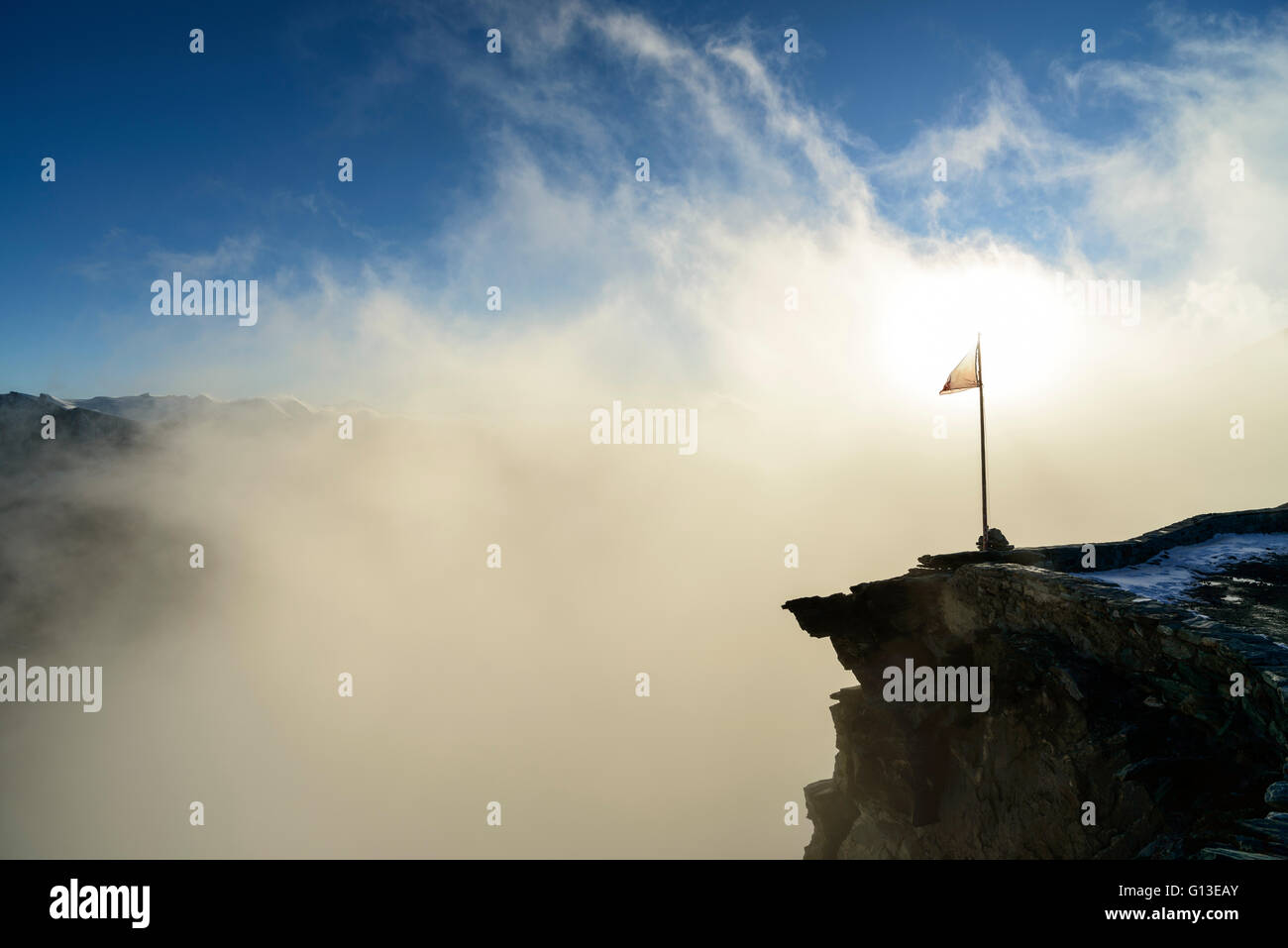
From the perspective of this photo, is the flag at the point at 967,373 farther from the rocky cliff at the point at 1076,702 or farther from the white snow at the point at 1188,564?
the white snow at the point at 1188,564

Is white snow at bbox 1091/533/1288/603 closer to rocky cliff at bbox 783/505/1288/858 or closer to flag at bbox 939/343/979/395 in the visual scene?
rocky cliff at bbox 783/505/1288/858

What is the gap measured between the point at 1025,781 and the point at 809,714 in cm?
18568

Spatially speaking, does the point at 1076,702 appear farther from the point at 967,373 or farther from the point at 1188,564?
the point at 967,373

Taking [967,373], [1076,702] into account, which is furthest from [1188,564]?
[967,373]

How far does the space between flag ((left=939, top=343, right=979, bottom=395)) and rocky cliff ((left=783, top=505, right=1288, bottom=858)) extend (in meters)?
7.07

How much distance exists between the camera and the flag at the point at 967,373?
2477cm

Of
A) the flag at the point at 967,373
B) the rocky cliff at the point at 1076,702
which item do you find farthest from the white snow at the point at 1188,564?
the flag at the point at 967,373

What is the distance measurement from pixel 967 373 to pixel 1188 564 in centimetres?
1008

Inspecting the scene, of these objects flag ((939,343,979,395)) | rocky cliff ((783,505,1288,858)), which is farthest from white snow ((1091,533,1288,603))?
flag ((939,343,979,395))

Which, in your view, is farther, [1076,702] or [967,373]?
[967,373]

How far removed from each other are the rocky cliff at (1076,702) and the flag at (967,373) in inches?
279

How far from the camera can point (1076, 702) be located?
54.7 ft

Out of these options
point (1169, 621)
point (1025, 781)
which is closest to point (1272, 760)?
point (1169, 621)
